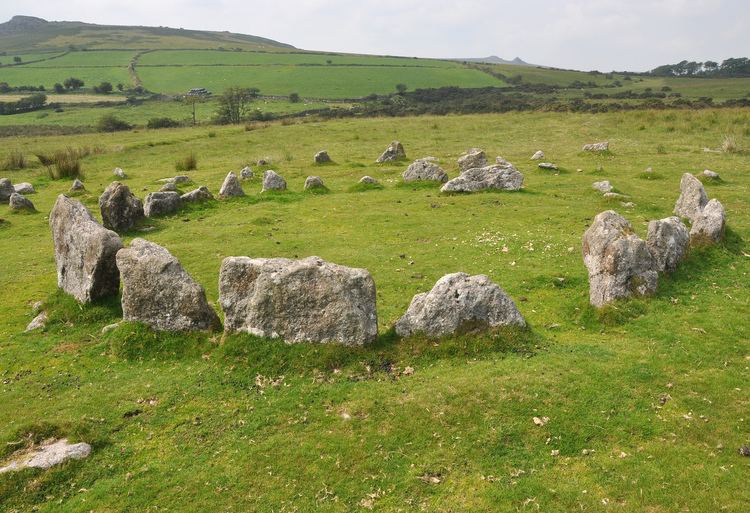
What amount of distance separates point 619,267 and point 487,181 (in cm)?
1598

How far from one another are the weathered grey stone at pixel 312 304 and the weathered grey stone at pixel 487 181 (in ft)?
59.1

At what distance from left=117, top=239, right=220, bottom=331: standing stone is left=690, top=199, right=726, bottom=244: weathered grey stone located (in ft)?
53.0

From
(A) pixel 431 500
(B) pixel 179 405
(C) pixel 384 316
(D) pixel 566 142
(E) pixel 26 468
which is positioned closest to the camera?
(A) pixel 431 500

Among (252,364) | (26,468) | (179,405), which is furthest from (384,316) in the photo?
(26,468)

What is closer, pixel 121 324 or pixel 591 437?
pixel 591 437

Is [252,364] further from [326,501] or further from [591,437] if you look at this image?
[591,437]

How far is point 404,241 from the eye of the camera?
21719 mm

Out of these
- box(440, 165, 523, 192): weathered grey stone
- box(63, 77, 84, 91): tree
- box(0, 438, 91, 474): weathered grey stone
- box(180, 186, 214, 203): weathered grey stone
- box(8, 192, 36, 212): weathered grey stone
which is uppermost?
box(63, 77, 84, 91): tree

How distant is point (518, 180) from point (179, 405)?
2331 cm

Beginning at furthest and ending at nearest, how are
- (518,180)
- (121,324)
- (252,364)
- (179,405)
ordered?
(518,180)
(121,324)
(252,364)
(179,405)

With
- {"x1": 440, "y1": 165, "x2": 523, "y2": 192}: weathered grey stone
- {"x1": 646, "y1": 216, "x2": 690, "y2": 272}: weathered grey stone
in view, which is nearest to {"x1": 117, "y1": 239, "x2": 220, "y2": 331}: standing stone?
{"x1": 646, "y1": 216, "x2": 690, "y2": 272}: weathered grey stone

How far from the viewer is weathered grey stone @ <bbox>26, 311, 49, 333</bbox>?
1473 cm

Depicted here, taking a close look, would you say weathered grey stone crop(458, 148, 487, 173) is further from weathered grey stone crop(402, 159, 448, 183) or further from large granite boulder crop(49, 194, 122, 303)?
large granite boulder crop(49, 194, 122, 303)

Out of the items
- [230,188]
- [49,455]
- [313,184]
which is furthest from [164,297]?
[313,184]
